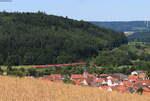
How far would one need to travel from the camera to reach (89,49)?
115 meters

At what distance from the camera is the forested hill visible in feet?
340

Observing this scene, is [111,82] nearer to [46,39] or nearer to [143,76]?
[143,76]

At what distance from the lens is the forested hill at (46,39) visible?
103750 millimetres

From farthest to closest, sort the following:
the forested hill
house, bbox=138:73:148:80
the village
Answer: the forested hill
house, bbox=138:73:148:80
the village

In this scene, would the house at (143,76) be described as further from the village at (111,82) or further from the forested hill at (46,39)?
the forested hill at (46,39)

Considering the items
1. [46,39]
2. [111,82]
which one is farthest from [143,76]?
[46,39]

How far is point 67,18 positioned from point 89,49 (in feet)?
195

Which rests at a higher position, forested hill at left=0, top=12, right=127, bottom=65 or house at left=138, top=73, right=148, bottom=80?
forested hill at left=0, top=12, right=127, bottom=65

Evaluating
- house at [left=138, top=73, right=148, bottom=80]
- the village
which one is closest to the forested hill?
house at [left=138, top=73, right=148, bottom=80]

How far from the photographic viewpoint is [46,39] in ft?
412

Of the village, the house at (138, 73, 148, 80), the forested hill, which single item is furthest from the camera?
the forested hill

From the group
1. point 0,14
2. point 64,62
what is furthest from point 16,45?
point 0,14

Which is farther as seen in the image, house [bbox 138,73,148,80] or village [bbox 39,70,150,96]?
house [bbox 138,73,148,80]

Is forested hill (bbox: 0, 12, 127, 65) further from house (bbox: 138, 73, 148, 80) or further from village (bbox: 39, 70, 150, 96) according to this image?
village (bbox: 39, 70, 150, 96)
